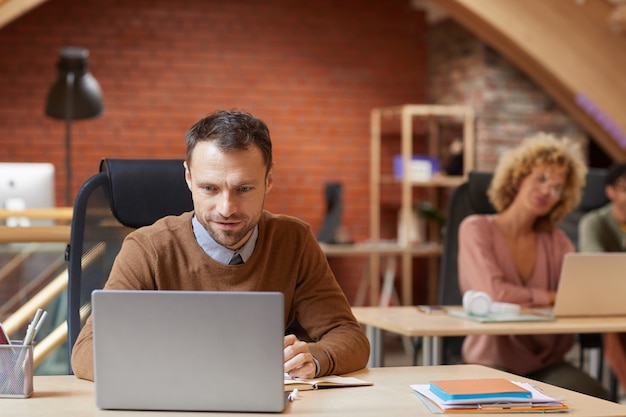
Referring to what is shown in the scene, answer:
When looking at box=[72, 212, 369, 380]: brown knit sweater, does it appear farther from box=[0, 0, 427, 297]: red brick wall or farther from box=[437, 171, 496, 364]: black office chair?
box=[0, 0, 427, 297]: red brick wall

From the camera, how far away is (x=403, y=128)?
7156 mm

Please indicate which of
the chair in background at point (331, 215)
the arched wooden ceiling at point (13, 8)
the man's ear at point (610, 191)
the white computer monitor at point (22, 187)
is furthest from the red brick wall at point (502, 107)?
the white computer monitor at point (22, 187)

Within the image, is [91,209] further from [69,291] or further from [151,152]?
[151,152]

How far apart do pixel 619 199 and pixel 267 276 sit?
2446mm

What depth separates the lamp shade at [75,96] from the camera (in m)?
6.07

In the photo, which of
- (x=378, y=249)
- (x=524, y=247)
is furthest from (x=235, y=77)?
(x=524, y=247)

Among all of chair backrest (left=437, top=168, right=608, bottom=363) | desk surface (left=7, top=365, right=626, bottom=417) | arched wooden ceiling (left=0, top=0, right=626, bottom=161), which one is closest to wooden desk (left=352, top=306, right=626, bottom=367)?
chair backrest (left=437, top=168, right=608, bottom=363)

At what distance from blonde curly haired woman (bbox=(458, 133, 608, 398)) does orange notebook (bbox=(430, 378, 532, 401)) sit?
1513 millimetres

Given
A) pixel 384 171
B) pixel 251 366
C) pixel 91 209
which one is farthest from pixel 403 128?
pixel 251 366

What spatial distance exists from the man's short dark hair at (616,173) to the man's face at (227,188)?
2508mm

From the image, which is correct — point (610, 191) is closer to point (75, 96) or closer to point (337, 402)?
point (337, 402)

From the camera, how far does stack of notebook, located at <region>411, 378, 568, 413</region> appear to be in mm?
1604

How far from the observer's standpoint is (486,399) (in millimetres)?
1611

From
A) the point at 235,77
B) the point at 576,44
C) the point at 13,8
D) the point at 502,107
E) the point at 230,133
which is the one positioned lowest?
the point at 230,133
